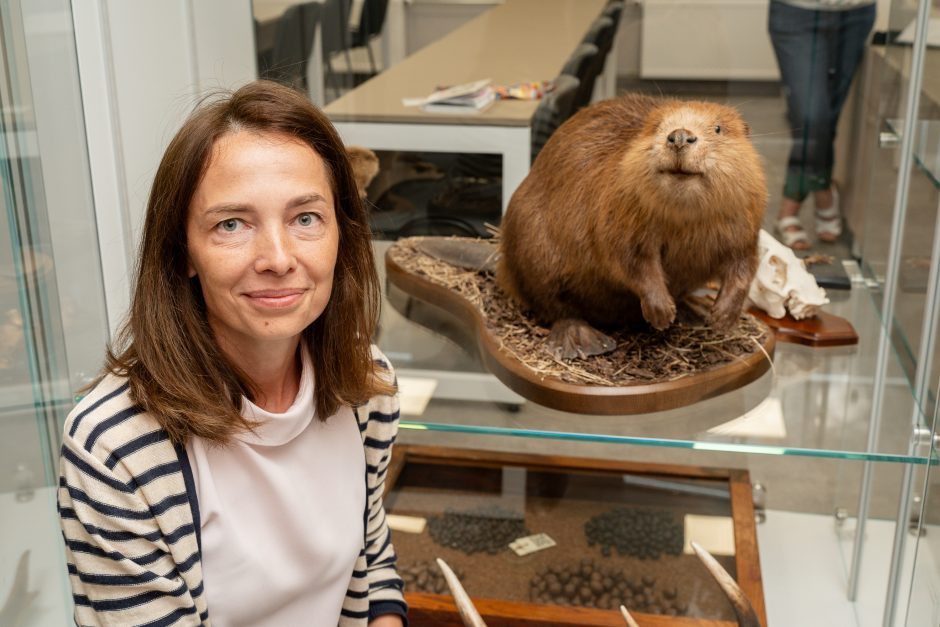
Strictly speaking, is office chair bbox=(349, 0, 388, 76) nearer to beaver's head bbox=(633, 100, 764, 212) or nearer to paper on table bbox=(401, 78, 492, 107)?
paper on table bbox=(401, 78, 492, 107)

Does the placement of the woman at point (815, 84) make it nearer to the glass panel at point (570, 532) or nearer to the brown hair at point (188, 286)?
the glass panel at point (570, 532)

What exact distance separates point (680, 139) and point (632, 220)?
5.8 inches

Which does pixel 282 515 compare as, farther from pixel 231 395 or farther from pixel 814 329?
pixel 814 329

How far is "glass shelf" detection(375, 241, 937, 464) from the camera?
1231 mm

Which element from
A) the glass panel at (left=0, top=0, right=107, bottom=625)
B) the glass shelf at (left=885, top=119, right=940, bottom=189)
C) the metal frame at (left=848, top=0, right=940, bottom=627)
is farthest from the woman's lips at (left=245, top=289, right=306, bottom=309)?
the glass shelf at (left=885, top=119, right=940, bottom=189)

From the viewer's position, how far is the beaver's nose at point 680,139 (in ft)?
3.72

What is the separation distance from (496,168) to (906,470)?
818 millimetres

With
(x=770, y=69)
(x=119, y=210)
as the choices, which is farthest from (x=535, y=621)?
(x=770, y=69)

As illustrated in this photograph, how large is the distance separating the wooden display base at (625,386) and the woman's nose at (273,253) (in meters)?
0.50

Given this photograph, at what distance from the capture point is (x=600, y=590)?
158 cm

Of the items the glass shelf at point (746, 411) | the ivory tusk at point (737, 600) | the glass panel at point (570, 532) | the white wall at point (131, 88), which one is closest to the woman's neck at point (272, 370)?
the glass shelf at point (746, 411)

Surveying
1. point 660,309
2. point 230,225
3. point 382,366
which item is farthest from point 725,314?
point 230,225

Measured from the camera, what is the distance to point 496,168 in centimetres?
174

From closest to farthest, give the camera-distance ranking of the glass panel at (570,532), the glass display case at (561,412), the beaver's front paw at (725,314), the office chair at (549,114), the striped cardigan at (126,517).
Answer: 1. the striped cardigan at (126,517)
2. the glass display case at (561,412)
3. the beaver's front paw at (725,314)
4. the glass panel at (570,532)
5. the office chair at (549,114)
